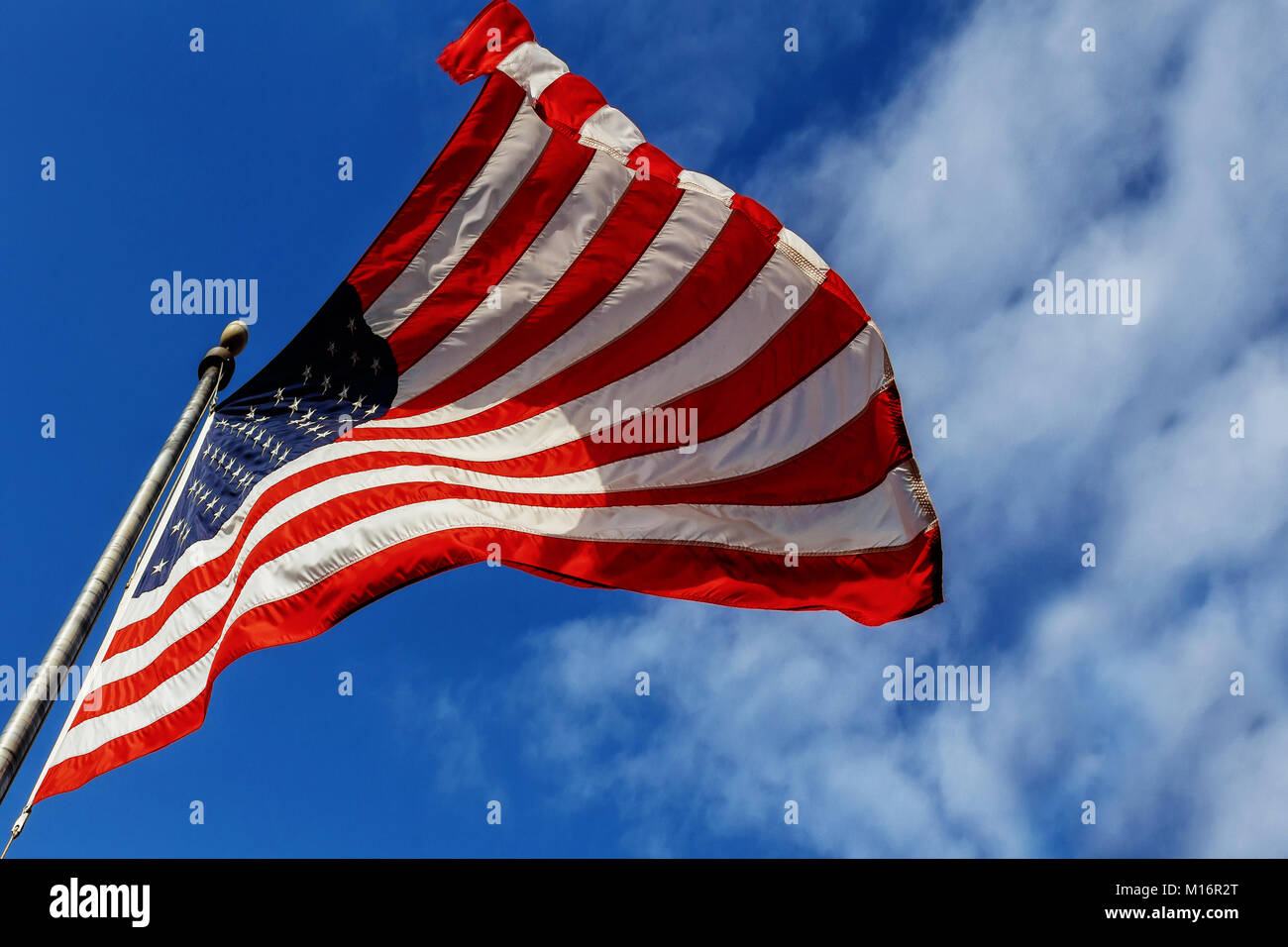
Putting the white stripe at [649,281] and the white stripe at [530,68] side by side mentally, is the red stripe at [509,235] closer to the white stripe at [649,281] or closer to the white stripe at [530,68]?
the white stripe at [530,68]

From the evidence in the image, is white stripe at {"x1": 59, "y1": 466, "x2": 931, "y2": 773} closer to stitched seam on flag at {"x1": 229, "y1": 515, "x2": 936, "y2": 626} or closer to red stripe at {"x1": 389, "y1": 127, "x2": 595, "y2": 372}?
stitched seam on flag at {"x1": 229, "y1": 515, "x2": 936, "y2": 626}

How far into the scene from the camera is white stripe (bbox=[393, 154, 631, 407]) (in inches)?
470

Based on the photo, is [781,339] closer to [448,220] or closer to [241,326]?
[448,220]

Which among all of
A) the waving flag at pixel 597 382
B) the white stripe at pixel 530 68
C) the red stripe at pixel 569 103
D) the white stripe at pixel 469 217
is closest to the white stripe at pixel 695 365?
the waving flag at pixel 597 382

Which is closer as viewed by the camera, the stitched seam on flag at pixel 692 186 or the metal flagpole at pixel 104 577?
the metal flagpole at pixel 104 577

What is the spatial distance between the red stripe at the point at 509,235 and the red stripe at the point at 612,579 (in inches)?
105

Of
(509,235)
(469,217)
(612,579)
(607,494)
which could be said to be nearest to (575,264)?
(509,235)

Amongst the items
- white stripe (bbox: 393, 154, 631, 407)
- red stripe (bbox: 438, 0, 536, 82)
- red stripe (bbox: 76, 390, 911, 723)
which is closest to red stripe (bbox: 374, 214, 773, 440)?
white stripe (bbox: 393, 154, 631, 407)

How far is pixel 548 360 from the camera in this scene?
11961mm

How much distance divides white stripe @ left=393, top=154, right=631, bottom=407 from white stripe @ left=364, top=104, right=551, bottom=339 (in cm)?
49

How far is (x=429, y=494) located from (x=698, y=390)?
9.84 ft

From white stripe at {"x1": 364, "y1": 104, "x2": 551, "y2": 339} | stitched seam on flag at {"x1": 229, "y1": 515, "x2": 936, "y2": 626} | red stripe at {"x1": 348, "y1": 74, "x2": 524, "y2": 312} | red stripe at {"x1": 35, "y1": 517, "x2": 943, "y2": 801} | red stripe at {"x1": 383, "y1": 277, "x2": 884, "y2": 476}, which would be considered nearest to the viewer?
red stripe at {"x1": 35, "y1": 517, "x2": 943, "y2": 801}

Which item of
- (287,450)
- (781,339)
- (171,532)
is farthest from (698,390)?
(171,532)

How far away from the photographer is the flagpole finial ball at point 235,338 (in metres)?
11.2
